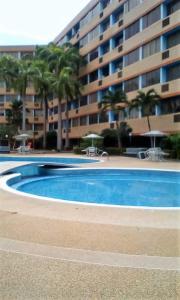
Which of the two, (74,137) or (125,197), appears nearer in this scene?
(125,197)

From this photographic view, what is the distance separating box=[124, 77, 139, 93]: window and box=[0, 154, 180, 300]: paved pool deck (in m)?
29.8

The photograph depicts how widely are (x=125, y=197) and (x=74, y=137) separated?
39.8m

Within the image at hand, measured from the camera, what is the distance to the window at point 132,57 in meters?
37.0

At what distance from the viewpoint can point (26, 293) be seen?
3889mm

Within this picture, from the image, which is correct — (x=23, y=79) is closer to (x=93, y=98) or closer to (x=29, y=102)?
(x=93, y=98)

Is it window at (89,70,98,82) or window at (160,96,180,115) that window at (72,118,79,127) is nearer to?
window at (89,70,98,82)

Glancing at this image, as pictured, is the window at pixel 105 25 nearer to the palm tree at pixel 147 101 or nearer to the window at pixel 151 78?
the window at pixel 151 78

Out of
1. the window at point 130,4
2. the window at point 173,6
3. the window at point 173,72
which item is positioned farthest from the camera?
the window at point 130,4

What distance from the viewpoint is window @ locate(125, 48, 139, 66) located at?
122 feet

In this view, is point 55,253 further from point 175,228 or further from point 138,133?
point 138,133

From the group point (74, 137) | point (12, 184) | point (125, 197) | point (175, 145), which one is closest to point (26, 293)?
point (125, 197)

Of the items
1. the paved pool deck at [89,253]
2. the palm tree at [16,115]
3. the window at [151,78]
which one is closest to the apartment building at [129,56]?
the window at [151,78]

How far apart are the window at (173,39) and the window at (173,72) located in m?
1.93

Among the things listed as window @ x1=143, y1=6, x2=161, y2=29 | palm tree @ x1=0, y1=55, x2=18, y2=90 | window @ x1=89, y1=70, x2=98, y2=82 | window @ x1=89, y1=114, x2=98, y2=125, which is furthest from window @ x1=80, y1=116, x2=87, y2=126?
window @ x1=143, y1=6, x2=161, y2=29
